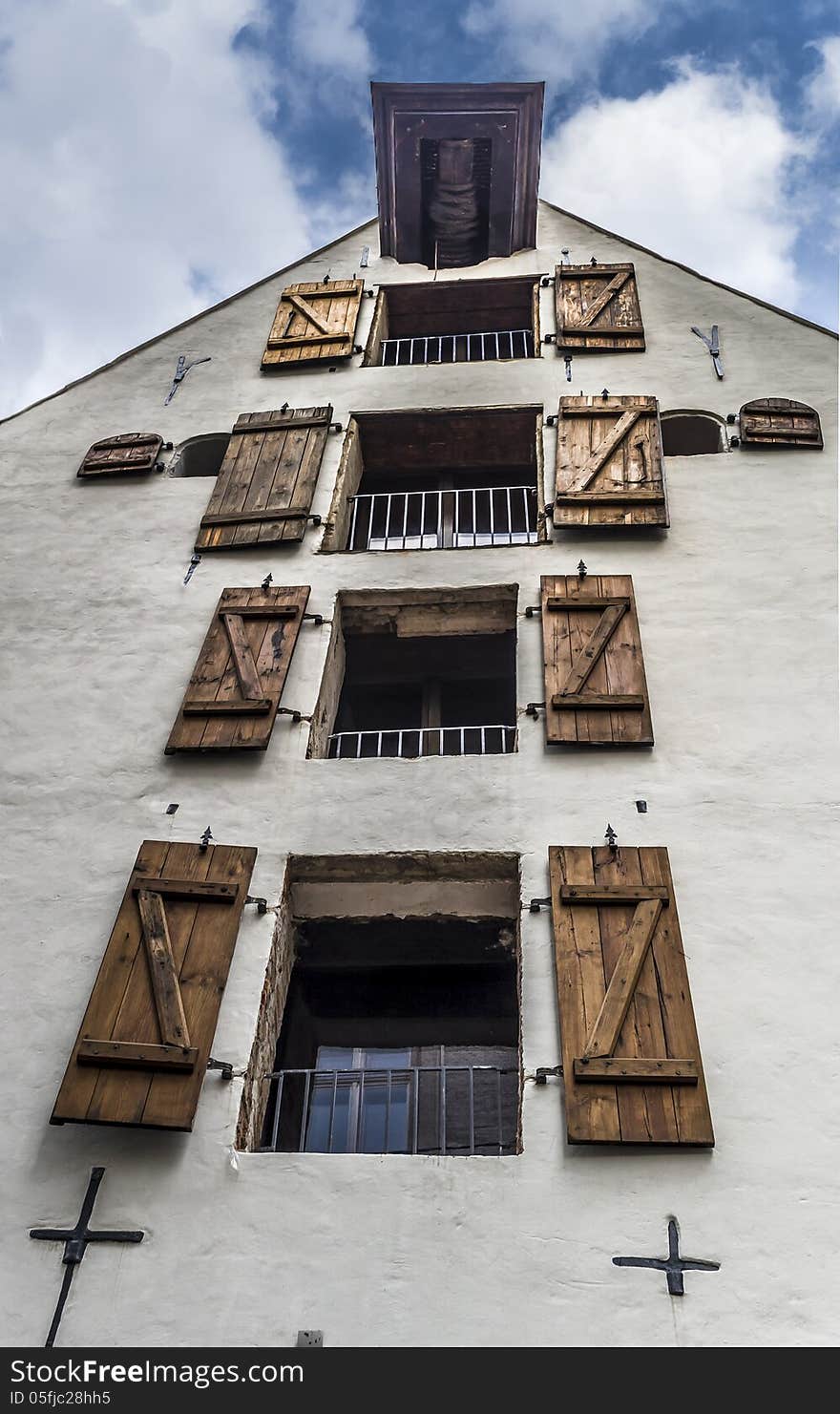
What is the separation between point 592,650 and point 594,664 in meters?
0.15

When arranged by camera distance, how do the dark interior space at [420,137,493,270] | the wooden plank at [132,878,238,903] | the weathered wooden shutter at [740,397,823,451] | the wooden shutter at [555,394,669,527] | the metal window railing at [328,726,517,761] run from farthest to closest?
the dark interior space at [420,137,493,270] < the weathered wooden shutter at [740,397,823,451] < the wooden shutter at [555,394,669,527] < the metal window railing at [328,726,517,761] < the wooden plank at [132,878,238,903]

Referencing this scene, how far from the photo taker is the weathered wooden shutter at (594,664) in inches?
348

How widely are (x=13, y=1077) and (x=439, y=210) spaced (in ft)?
43.9

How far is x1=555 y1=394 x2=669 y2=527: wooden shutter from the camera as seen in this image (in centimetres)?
1094

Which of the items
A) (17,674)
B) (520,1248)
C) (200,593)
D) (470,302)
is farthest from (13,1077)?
(470,302)

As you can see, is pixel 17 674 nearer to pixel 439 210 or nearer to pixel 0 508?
pixel 0 508

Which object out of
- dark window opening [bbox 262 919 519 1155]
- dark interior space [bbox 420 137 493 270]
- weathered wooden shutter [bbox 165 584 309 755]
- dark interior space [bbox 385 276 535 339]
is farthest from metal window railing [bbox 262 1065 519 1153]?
dark interior space [bbox 420 137 493 270]

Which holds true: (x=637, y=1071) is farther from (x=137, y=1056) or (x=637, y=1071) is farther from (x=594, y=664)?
(x=594, y=664)

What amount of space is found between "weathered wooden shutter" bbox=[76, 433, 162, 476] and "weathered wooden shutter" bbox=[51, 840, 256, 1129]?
5.39 meters

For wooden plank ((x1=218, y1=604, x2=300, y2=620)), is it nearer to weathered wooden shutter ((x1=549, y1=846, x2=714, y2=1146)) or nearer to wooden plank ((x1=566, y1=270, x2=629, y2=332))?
weathered wooden shutter ((x1=549, y1=846, x2=714, y2=1146))

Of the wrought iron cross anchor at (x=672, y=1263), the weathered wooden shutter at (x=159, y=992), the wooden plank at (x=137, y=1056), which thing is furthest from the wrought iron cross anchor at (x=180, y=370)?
the wrought iron cross anchor at (x=672, y=1263)

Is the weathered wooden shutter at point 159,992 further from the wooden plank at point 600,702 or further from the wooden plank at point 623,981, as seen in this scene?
the wooden plank at point 600,702

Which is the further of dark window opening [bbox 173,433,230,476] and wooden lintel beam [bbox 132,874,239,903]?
dark window opening [bbox 173,433,230,476]

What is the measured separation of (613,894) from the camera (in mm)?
7707
